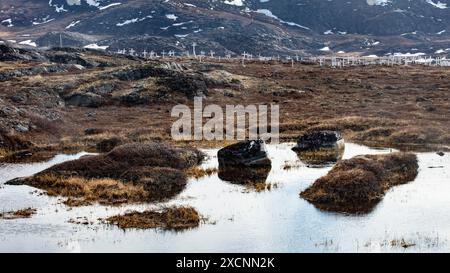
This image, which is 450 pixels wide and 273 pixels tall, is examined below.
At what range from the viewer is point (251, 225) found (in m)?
33.6

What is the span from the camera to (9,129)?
67.9 m

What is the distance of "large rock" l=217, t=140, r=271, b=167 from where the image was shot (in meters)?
52.1

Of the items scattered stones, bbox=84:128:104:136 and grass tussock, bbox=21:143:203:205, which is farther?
scattered stones, bbox=84:128:104:136

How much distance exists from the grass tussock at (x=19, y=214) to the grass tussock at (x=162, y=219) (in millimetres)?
5687

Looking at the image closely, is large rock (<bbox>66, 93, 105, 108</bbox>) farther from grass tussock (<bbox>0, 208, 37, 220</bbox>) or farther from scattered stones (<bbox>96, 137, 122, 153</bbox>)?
grass tussock (<bbox>0, 208, 37, 220</bbox>)

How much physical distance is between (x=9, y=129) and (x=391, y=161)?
144 feet

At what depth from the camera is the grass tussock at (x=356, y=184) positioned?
126 feet

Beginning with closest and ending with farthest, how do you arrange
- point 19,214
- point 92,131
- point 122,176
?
point 19,214 < point 122,176 < point 92,131

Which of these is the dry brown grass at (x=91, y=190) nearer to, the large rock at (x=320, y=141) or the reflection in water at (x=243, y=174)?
the reflection in water at (x=243, y=174)

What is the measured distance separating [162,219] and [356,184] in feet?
46.6

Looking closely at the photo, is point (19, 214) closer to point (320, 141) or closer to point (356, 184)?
point (356, 184)

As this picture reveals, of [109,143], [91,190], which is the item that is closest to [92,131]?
[109,143]

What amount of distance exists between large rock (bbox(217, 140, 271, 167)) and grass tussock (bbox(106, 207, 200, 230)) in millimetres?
16419

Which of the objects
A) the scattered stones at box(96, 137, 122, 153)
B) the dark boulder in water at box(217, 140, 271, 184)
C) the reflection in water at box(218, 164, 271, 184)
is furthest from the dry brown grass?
the scattered stones at box(96, 137, 122, 153)
